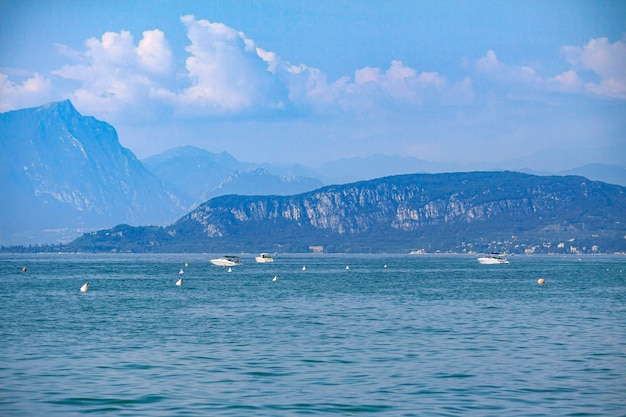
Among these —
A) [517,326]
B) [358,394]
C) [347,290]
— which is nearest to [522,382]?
[358,394]

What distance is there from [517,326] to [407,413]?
36991 mm

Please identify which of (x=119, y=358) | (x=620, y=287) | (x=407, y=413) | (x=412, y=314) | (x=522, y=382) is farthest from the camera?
(x=620, y=287)

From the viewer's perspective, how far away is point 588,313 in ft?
283

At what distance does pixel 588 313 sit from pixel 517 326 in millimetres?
16699

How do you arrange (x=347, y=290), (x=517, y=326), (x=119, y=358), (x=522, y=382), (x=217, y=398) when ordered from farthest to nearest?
(x=347, y=290) < (x=517, y=326) < (x=119, y=358) < (x=522, y=382) < (x=217, y=398)

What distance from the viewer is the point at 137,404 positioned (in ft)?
131

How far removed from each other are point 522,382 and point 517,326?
1120 inches

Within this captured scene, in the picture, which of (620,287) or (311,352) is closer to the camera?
(311,352)

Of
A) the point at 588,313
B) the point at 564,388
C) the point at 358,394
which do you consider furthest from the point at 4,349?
the point at 588,313

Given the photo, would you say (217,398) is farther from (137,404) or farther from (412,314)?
(412,314)

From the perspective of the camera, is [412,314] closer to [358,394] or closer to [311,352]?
[311,352]

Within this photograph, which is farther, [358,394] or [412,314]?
[412,314]

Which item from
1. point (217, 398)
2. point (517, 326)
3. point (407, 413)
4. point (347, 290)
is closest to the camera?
point (407, 413)

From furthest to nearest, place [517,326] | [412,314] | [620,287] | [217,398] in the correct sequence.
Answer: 1. [620,287]
2. [412,314]
3. [517,326]
4. [217,398]
